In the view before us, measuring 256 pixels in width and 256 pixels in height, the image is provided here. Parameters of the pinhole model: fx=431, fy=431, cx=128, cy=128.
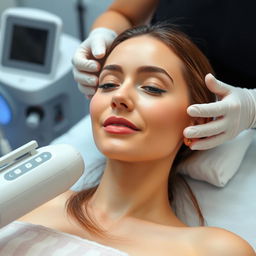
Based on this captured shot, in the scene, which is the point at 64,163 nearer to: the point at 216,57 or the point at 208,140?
the point at 208,140

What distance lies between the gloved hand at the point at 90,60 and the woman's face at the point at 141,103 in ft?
0.46

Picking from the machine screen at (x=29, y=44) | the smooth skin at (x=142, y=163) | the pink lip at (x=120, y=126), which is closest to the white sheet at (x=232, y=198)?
the smooth skin at (x=142, y=163)

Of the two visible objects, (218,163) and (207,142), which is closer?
(207,142)

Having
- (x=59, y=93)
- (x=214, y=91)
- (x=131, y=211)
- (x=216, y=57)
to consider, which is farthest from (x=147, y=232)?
(x=59, y=93)

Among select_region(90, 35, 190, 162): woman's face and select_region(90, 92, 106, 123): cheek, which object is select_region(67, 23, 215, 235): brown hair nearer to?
select_region(90, 35, 190, 162): woman's face

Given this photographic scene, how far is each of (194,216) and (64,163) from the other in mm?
474

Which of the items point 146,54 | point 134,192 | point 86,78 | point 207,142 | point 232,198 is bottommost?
point 232,198

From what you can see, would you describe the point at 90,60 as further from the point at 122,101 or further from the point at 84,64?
the point at 122,101

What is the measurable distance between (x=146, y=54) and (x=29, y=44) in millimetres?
917

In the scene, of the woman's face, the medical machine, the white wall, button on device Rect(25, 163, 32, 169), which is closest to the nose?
the woman's face

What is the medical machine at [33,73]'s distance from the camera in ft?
5.76

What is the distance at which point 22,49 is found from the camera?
71.7 inches

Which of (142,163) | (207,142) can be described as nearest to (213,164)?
(207,142)

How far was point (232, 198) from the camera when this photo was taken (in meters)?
1.23
